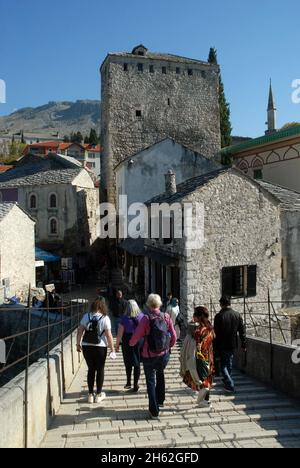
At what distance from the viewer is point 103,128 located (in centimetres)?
3659

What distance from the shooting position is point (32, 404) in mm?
5297

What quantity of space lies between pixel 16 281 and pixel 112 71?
63.5 feet

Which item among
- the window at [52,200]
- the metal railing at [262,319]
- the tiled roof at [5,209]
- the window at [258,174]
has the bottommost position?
the metal railing at [262,319]

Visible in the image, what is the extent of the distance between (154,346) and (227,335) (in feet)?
6.52

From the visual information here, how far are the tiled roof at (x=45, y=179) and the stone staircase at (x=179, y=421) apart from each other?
1090 inches

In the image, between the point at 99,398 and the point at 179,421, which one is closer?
the point at 179,421

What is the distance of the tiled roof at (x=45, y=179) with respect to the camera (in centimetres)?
3425

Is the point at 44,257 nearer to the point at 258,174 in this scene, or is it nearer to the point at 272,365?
the point at 258,174

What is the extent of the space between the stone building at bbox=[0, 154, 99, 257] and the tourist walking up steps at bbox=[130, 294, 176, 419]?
28.1m

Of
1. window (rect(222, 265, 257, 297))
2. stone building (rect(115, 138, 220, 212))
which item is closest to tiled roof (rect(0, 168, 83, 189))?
stone building (rect(115, 138, 220, 212))

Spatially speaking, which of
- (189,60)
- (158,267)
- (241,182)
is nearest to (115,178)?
(189,60)

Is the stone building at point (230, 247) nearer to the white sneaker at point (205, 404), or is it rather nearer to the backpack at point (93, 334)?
the white sneaker at point (205, 404)

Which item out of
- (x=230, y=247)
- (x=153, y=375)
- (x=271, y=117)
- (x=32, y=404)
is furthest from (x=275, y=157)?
(x=32, y=404)

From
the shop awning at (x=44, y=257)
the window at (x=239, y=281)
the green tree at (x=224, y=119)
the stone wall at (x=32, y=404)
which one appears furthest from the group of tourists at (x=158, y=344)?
the green tree at (x=224, y=119)
